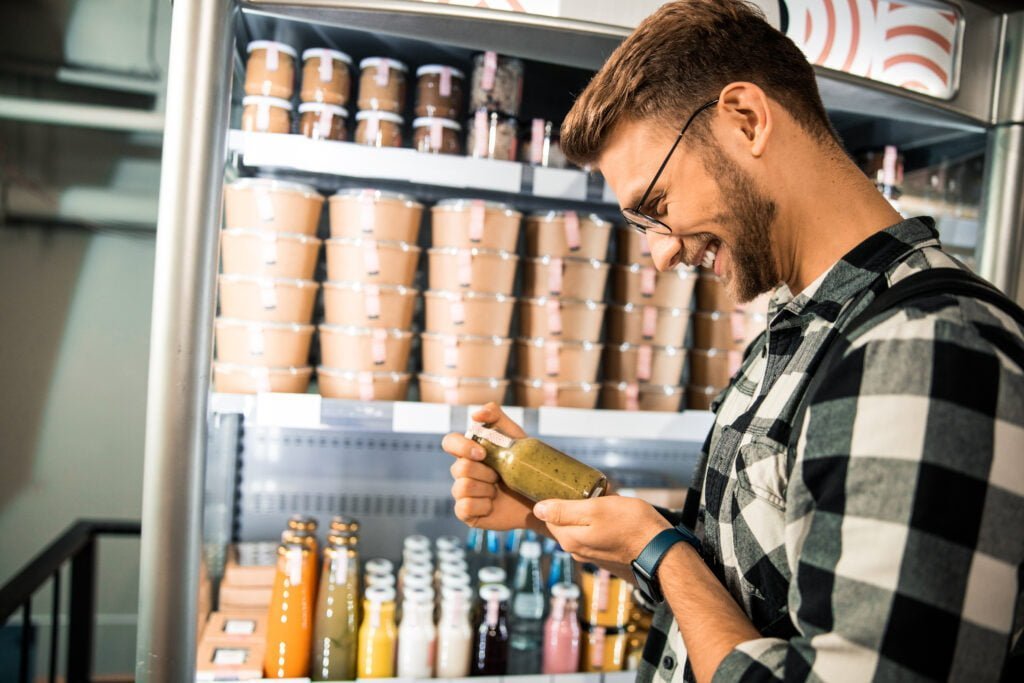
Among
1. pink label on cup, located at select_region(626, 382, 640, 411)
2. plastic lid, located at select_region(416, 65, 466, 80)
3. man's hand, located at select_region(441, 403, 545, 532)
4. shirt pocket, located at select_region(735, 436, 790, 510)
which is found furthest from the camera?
pink label on cup, located at select_region(626, 382, 640, 411)

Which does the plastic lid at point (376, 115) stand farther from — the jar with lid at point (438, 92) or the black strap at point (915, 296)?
the black strap at point (915, 296)

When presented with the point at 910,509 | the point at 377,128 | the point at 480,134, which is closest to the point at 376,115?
the point at 377,128

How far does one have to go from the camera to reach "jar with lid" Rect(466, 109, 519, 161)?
1.85 m

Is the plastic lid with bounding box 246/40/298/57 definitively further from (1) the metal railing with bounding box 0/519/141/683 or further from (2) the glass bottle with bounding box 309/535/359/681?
(1) the metal railing with bounding box 0/519/141/683

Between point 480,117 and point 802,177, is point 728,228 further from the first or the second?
point 480,117

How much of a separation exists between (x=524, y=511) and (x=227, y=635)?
0.97m

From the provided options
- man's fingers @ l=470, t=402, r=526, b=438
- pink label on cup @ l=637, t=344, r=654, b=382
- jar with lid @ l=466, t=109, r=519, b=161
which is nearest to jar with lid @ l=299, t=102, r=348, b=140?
jar with lid @ l=466, t=109, r=519, b=161

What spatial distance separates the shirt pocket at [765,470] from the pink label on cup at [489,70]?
1.24 metres

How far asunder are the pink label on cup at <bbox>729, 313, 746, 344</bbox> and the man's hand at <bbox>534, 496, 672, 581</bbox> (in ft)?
3.72

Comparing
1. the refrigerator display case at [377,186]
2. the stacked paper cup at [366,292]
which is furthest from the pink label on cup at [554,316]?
the stacked paper cup at [366,292]

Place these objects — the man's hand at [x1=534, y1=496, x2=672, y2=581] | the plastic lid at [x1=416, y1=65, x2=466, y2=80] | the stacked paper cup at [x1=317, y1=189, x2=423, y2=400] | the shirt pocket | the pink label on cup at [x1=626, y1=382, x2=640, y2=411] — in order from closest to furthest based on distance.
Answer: the shirt pocket, the man's hand at [x1=534, y1=496, x2=672, y2=581], the stacked paper cup at [x1=317, y1=189, x2=423, y2=400], the plastic lid at [x1=416, y1=65, x2=466, y2=80], the pink label on cup at [x1=626, y1=382, x2=640, y2=411]

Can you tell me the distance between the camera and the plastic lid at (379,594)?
70.8 inches

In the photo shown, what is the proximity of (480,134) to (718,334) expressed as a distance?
87 centimetres

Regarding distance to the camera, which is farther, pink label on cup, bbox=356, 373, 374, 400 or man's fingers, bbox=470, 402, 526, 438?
pink label on cup, bbox=356, 373, 374, 400
